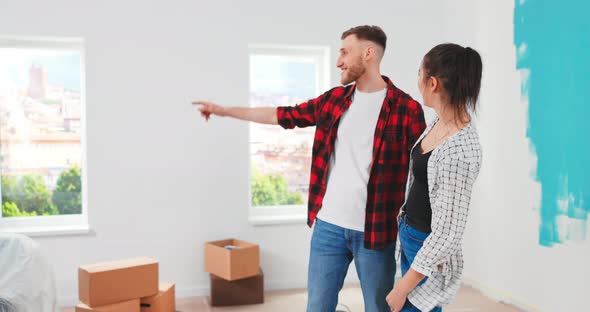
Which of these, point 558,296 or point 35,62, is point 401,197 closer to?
point 558,296

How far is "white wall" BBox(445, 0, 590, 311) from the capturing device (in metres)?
2.97

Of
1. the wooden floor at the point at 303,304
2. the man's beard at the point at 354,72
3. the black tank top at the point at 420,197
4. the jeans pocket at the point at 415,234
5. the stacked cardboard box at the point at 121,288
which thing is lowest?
the wooden floor at the point at 303,304

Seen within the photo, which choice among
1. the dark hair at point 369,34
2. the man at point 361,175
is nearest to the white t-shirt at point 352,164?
the man at point 361,175

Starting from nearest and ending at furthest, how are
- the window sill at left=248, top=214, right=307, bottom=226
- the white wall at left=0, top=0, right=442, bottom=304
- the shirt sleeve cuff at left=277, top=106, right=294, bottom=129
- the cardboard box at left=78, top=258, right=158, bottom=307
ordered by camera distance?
the shirt sleeve cuff at left=277, top=106, right=294, bottom=129, the cardboard box at left=78, top=258, right=158, bottom=307, the white wall at left=0, top=0, right=442, bottom=304, the window sill at left=248, top=214, right=307, bottom=226

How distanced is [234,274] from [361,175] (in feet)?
5.47

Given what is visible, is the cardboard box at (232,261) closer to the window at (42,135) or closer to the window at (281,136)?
the window at (281,136)

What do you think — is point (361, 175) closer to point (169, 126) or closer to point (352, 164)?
point (352, 164)

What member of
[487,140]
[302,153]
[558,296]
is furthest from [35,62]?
[558,296]

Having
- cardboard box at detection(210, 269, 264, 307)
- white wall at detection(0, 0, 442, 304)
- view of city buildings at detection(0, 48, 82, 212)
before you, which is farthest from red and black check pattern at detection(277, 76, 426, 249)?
view of city buildings at detection(0, 48, 82, 212)

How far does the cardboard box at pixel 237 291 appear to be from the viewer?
3471 millimetres

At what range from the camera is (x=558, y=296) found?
9.80ft

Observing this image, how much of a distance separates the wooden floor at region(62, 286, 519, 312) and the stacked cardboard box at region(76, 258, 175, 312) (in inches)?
15.5

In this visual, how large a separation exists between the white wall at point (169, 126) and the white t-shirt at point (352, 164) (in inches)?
69.4

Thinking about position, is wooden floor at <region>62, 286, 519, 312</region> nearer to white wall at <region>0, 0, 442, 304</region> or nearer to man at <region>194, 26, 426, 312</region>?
white wall at <region>0, 0, 442, 304</region>
